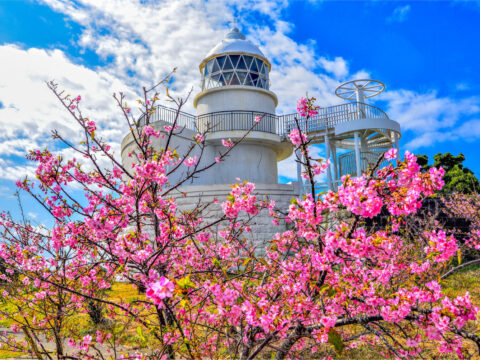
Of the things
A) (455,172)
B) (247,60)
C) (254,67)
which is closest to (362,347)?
(254,67)

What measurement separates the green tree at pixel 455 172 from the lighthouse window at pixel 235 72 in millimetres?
11002

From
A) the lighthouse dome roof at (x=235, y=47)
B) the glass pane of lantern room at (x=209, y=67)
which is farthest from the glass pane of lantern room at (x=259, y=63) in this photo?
the glass pane of lantern room at (x=209, y=67)

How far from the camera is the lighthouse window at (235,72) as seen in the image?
59.0ft

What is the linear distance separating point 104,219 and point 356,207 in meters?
2.36

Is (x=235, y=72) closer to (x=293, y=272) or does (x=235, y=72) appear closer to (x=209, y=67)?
(x=209, y=67)

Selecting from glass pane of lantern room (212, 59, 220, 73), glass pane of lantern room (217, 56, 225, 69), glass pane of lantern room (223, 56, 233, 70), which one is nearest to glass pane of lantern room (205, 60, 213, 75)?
glass pane of lantern room (212, 59, 220, 73)

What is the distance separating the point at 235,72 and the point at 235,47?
138cm

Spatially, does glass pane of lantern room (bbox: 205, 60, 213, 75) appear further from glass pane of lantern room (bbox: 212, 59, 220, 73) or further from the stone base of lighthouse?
the stone base of lighthouse

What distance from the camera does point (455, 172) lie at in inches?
835

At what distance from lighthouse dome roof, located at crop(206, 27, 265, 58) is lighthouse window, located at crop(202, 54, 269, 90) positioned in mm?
270

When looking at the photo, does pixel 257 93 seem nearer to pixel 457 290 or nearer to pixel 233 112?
pixel 233 112

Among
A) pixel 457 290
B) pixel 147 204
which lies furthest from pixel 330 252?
pixel 457 290

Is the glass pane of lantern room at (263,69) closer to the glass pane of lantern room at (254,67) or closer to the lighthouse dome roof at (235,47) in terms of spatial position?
the glass pane of lantern room at (254,67)

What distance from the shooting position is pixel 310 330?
299 centimetres
